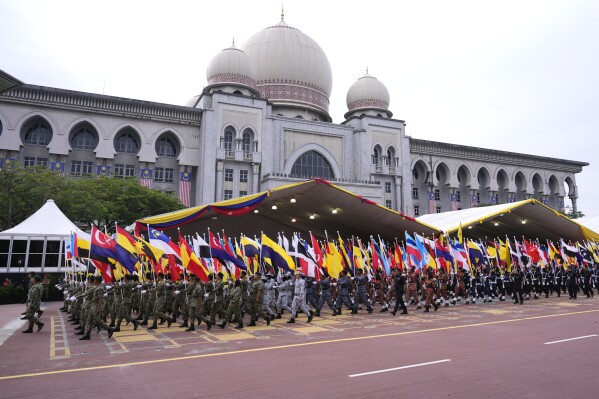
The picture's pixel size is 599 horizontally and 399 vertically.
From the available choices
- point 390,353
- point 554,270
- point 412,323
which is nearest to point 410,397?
point 390,353

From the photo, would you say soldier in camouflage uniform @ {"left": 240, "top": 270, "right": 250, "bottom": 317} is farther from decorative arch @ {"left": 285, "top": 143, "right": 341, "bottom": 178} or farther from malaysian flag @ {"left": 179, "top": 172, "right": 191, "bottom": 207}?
decorative arch @ {"left": 285, "top": 143, "right": 341, "bottom": 178}

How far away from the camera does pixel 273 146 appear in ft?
154

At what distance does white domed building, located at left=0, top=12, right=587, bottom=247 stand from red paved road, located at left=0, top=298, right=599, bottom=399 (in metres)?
31.8

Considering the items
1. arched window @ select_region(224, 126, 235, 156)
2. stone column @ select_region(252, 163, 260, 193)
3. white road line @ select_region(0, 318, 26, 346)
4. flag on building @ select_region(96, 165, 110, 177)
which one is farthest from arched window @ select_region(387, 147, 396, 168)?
Result: white road line @ select_region(0, 318, 26, 346)

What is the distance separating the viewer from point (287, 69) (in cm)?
5275

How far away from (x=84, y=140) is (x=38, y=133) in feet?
13.5

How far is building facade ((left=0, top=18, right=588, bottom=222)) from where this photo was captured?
137ft

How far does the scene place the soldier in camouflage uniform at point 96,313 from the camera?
33.7 ft

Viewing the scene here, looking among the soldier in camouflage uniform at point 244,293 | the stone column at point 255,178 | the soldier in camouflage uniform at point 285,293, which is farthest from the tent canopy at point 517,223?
the stone column at point 255,178

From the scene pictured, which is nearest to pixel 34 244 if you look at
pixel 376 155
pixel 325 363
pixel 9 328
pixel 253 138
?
pixel 9 328

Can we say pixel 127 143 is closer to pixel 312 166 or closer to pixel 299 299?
pixel 312 166

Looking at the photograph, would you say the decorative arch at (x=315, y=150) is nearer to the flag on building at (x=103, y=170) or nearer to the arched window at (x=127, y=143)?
the arched window at (x=127, y=143)

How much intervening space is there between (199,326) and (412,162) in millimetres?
49237

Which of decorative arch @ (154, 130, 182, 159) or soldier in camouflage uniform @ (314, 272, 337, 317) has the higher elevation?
decorative arch @ (154, 130, 182, 159)
